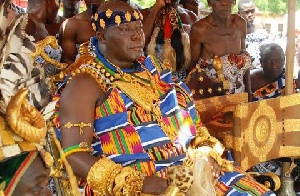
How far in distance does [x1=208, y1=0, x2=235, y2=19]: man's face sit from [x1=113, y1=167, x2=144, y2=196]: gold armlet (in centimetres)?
213

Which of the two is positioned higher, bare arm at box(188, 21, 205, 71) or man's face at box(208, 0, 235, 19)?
man's face at box(208, 0, 235, 19)

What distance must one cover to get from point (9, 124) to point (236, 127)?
7.00ft

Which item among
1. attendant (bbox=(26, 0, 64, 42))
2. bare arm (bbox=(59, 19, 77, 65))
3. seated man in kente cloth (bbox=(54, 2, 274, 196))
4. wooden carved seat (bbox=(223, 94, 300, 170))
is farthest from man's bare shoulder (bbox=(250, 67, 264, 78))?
seated man in kente cloth (bbox=(54, 2, 274, 196))

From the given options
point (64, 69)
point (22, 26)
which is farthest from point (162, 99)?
point (22, 26)

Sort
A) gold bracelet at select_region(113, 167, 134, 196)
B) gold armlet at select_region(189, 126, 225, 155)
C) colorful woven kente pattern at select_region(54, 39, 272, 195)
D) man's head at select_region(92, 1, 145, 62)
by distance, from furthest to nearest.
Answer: gold armlet at select_region(189, 126, 225, 155) → man's head at select_region(92, 1, 145, 62) → colorful woven kente pattern at select_region(54, 39, 272, 195) → gold bracelet at select_region(113, 167, 134, 196)

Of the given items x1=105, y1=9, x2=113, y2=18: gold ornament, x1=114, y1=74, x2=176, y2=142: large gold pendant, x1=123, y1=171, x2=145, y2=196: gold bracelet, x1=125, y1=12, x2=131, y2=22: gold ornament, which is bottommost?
x1=123, y1=171, x2=145, y2=196: gold bracelet

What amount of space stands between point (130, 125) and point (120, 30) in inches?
19.7

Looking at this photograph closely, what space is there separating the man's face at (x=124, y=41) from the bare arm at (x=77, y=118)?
30 cm

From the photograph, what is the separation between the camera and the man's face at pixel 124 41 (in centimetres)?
281

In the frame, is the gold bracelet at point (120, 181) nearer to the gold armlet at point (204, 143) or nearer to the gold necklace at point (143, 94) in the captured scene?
the gold necklace at point (143, 94)

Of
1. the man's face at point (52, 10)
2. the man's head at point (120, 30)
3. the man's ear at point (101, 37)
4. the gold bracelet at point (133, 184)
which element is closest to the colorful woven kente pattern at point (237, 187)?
the gold bracelet at point (133, 184)

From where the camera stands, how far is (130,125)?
270 centimetres

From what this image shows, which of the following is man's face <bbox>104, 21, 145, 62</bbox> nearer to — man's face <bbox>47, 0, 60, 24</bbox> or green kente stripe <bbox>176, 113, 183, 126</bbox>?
green kente stripe <bbox>176, 113, 183, 126</bbox>

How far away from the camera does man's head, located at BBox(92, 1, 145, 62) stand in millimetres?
2795
